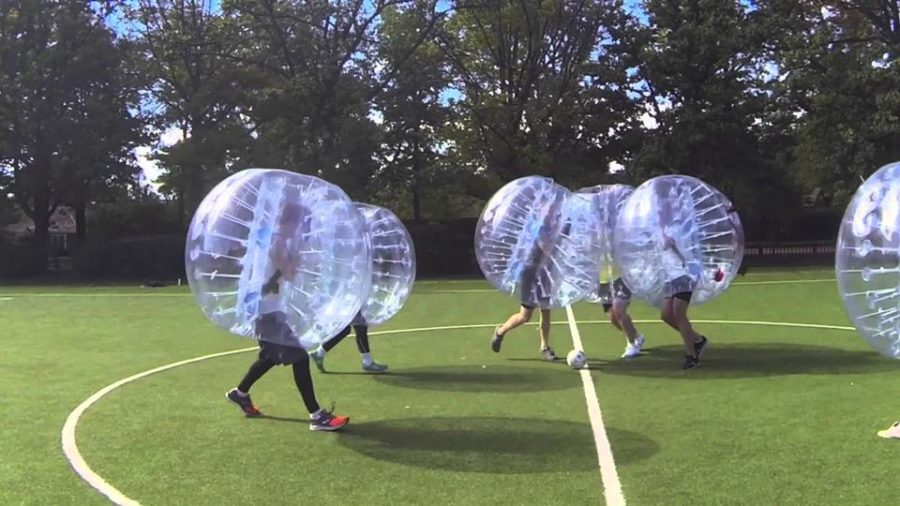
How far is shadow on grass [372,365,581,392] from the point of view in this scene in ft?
31.5

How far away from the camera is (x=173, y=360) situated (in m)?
11.9

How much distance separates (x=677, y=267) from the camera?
33.4 ft

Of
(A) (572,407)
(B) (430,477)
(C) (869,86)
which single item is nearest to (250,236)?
(B) (430,477)

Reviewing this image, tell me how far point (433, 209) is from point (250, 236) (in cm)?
3487

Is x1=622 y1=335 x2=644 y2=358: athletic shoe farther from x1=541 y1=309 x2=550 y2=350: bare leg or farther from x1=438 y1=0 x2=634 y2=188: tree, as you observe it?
x1=438 y1=0 x2=634 y2=188: tree

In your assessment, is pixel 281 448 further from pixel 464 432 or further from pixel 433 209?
pixel 433 209

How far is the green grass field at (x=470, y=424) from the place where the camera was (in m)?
5.85

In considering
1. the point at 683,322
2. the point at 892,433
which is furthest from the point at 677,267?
the point at 892,433

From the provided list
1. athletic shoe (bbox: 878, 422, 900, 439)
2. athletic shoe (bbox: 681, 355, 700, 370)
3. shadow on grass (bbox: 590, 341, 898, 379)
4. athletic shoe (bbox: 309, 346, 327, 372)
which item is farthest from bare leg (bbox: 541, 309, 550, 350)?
athletic shoe (bbox: 878, 422, 900, 439)

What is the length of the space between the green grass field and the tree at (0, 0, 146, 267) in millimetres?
25723

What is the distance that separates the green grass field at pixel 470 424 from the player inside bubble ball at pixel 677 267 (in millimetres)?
631

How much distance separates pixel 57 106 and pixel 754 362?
1392 inches

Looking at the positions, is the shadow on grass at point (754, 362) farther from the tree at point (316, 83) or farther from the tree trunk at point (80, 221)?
the tree trunk at point (80, 221)

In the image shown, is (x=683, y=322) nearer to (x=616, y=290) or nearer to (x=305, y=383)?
(x=616, y=290)
